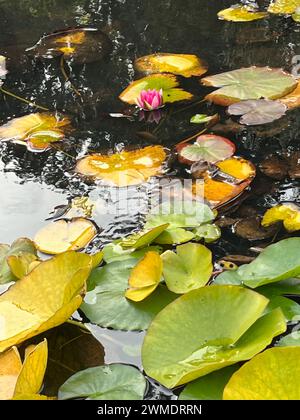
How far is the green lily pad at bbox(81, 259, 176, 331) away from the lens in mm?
991

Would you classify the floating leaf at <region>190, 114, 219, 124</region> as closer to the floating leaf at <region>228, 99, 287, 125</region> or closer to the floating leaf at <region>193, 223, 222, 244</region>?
the floating leaf at <region>228, 99, 287, 125</region>

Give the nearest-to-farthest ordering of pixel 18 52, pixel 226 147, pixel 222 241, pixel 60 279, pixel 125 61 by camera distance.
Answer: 1. pixel 60 279
2. pixel 222 241
3. pixel 226 147
4. pixel 125 61
5. pixel 18 52

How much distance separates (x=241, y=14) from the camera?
2.46 m

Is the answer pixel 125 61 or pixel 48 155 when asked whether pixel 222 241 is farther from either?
pixel 125 61

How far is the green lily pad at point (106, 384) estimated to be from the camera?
850mm

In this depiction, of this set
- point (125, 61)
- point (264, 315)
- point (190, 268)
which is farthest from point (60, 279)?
point (125, 61)

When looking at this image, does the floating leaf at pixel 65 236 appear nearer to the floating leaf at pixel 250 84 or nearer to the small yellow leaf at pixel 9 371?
the small yellow leaf at pixel 9 371

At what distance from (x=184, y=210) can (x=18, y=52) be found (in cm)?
145

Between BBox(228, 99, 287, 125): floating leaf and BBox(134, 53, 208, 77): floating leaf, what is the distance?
0.33m

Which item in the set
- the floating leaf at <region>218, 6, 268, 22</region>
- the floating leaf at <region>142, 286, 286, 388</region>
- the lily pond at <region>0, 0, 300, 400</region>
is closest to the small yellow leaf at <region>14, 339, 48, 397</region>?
the lily pond at <region>0, 0, 300, 400</region>

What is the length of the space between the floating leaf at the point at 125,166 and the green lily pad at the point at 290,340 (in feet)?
2.15

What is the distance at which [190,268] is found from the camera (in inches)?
41.6

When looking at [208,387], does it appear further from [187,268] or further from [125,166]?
[125,166]

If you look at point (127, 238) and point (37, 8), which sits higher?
point (37, 8)
